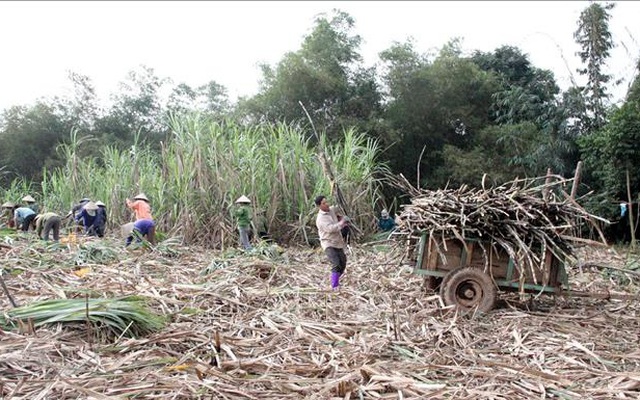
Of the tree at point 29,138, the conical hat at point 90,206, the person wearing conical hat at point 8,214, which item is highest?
the tree at point 29,138

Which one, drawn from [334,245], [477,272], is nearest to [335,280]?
[334,245]

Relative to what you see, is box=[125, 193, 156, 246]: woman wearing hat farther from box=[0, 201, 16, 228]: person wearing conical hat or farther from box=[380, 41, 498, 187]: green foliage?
box=[380, 41, 498, 187]: green foliage

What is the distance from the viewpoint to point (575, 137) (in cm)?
1473

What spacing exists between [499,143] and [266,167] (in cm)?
908

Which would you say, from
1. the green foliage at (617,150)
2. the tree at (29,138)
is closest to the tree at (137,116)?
the tree at (29,138)

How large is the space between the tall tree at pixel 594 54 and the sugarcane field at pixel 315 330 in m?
9.18

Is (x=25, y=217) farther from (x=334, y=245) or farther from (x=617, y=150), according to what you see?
(x=617, y=150)

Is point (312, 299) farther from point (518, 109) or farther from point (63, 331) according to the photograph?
point (518, 109)

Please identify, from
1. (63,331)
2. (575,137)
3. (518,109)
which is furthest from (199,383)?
(518,109)

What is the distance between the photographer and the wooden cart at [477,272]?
16.8 feet

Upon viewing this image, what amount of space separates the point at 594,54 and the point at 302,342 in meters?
13.3

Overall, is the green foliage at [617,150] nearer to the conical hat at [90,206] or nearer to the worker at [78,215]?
the conical hat at [90,206]

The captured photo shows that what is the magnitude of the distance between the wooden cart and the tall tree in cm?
1109

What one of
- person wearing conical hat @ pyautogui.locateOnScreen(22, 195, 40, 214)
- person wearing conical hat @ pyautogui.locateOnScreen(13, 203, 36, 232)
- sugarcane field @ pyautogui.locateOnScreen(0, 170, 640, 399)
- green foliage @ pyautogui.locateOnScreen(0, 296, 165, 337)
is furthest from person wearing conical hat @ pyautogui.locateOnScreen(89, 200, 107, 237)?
green foliage @ pyautogui.locateOnScreen(0, 296, 165, 337)
